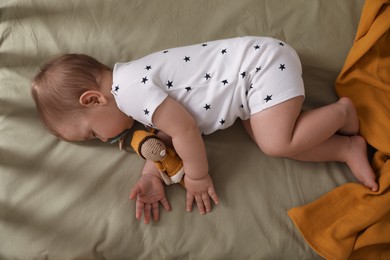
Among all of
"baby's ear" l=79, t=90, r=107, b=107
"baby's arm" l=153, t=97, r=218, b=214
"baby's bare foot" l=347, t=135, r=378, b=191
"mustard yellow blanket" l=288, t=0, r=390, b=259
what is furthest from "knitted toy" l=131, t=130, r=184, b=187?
"baby's bare foot" l=347, t=135, r=378, b=191

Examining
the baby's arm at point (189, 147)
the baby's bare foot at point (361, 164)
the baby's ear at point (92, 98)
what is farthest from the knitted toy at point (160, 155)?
the baby's bare foot at point (361, 164)

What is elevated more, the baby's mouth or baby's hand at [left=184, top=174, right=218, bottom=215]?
the baby's mouth

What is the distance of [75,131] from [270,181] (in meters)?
0.55

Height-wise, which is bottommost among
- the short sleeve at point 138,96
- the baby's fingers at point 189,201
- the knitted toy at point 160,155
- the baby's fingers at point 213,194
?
the baby's fingers at point 189,201

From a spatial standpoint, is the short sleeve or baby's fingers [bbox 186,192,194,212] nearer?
the short sleeve

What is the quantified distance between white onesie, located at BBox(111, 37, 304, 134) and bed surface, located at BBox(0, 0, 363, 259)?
148mm

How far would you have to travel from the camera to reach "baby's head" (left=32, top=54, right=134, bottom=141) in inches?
38.8

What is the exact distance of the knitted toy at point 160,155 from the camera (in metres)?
1.04

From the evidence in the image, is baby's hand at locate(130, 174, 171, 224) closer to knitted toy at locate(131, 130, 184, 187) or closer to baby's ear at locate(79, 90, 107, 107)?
knitted toy at locate(131, 130, 184, 187)

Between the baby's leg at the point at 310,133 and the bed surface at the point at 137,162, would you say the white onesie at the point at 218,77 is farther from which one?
the bed surface at the point at 137,162

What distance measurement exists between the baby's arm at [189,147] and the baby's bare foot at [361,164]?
39cm

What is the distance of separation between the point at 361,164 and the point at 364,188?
2.6 inches

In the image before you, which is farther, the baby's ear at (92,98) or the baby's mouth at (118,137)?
the baby's mouth at (118,137)

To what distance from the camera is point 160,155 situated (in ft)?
3.43
